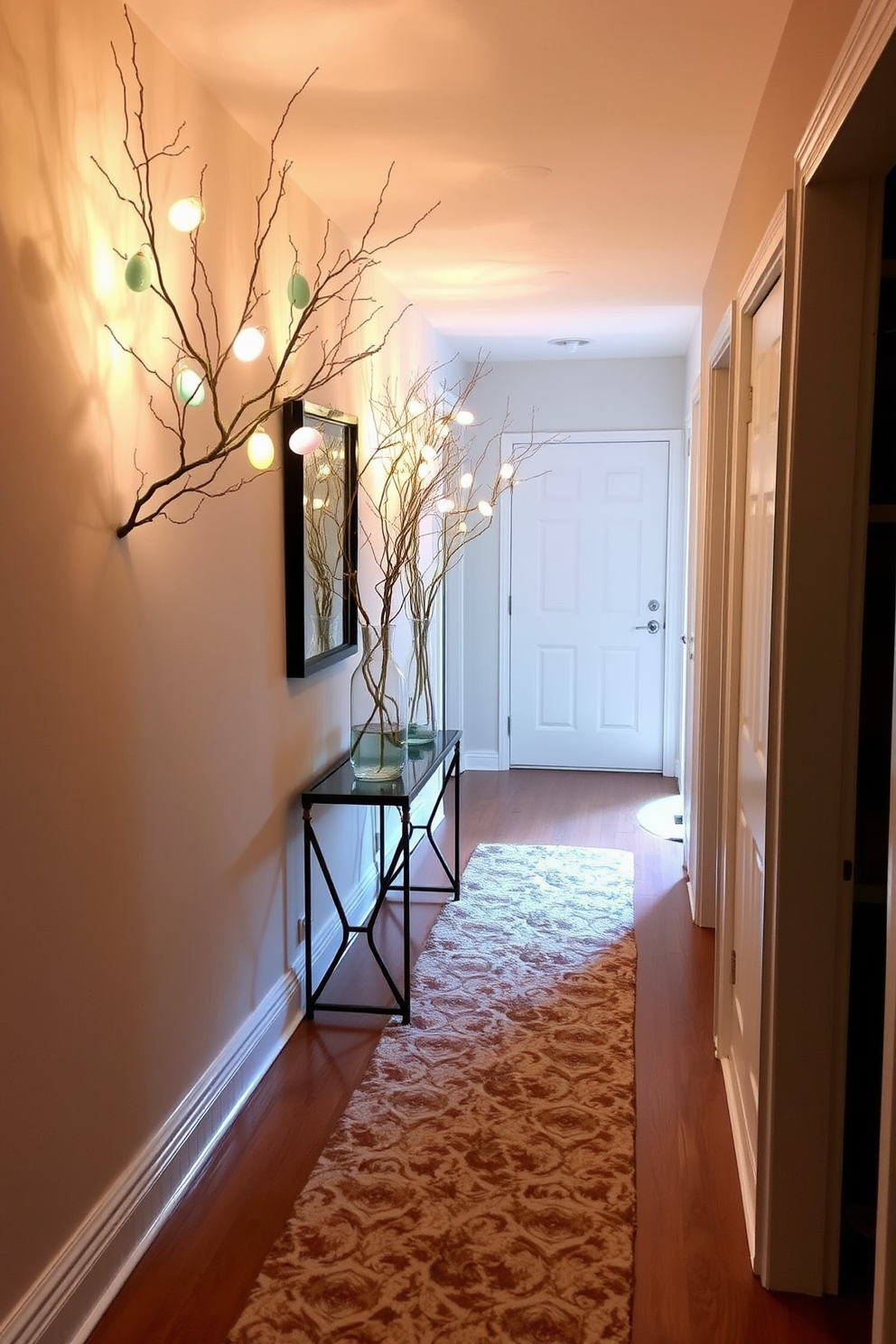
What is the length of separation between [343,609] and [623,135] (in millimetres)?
1632

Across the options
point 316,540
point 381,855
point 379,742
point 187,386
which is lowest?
point 381,855

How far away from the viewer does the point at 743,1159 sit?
8.09 feet

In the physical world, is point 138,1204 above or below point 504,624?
below

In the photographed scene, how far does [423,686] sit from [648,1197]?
2.43 metres

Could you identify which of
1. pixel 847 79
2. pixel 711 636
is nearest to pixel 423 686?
pixel 711 636

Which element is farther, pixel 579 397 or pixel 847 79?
pixel 579 397

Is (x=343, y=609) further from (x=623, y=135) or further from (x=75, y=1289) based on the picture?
(x=75, y=1289)

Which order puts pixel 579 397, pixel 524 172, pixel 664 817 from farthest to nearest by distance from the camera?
pixel 579 397
pixel 664 817
pixel 524 172

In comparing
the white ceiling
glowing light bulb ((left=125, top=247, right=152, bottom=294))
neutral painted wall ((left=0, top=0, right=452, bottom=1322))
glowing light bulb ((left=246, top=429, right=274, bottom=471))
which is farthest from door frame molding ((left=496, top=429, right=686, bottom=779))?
glowing light bulb ((left=125, top=247, right=152, bottom=294))

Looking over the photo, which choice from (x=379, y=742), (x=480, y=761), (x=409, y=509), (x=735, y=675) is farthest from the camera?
(x=480, y=761)

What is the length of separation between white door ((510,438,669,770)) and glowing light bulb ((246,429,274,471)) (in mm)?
4260

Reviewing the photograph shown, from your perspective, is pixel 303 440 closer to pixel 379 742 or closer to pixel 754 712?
pixel 754 712

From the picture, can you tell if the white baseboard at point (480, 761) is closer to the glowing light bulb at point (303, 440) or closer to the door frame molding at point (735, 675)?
the door frame molding at point (735, 675)

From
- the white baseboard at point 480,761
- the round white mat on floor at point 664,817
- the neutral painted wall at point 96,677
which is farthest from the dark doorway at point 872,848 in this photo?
the white baseboard at point 480,761
